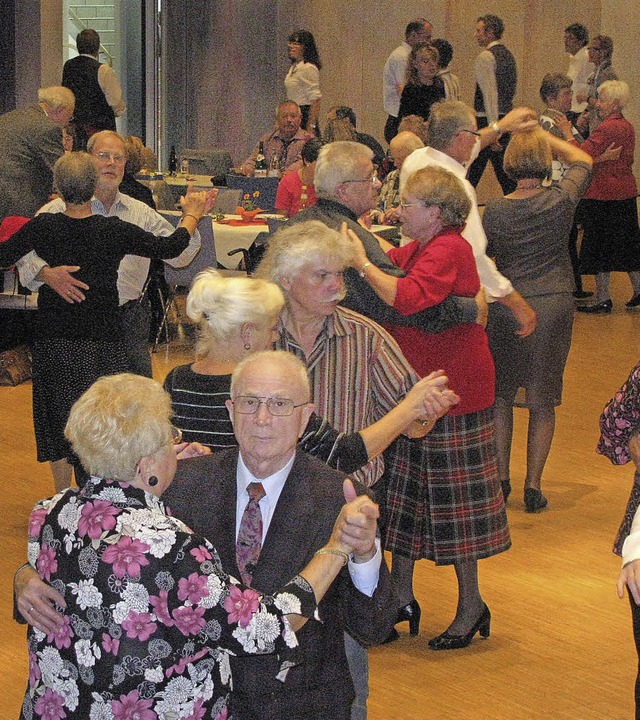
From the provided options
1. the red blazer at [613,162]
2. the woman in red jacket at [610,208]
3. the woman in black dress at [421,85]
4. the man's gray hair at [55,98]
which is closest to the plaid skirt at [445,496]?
the man's gray hair at [55,98]

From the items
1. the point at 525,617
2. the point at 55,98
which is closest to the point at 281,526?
the point at 525,617

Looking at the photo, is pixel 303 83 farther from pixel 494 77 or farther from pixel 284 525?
pixel 284 525

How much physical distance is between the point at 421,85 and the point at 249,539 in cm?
920

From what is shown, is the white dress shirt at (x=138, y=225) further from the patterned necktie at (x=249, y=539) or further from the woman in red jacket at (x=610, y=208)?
the woman in red jacket at (x=610, y=208)

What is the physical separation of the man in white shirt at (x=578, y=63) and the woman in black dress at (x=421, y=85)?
6.82 ft

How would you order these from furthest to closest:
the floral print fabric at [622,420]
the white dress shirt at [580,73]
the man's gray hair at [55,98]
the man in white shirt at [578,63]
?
the white dress shirt at [580,73] → the man in white shirt at [578,63] → the man's gray hair at [55,98] → the floral print fabric at [622,420]

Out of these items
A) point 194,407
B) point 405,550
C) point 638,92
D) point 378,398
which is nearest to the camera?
point 194,407

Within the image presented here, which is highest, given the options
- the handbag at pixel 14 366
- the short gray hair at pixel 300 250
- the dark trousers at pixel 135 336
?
the short gray hair at pixel 300 250

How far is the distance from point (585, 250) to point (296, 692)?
8461mm

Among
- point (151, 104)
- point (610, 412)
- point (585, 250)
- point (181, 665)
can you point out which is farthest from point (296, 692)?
point (151, 104)

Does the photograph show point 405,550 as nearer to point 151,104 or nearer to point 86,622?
point 86,622

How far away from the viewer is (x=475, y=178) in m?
12.5

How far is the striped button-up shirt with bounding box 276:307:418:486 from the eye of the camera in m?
3.55

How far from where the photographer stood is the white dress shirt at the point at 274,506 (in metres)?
2.53
